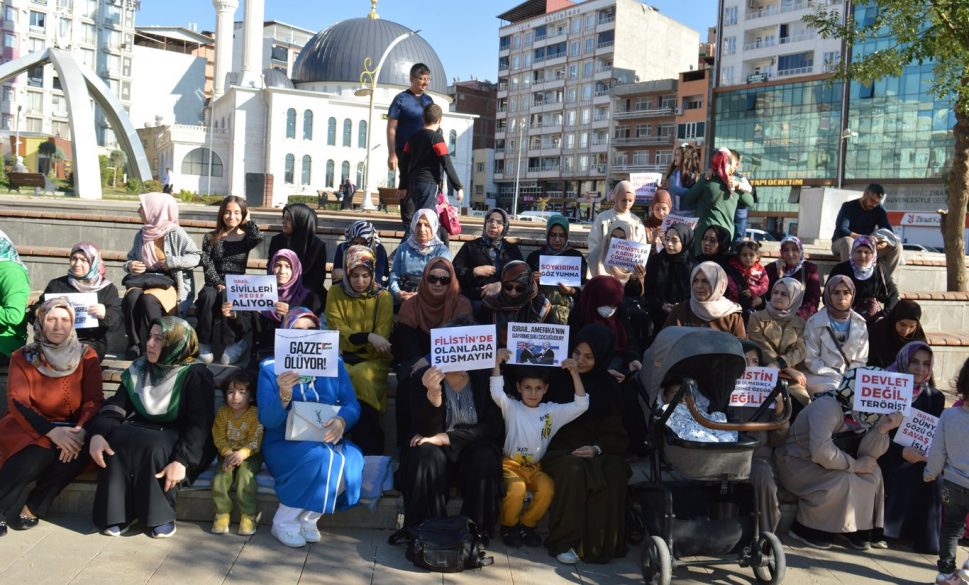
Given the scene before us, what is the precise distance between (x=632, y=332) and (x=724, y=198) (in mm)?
2794

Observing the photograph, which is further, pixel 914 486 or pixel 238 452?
pixel 914 486

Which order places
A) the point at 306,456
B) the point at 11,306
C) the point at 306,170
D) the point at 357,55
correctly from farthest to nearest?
the point at 357,55 → the point at 306,170 → the point at 11,306 → the point at 306,456

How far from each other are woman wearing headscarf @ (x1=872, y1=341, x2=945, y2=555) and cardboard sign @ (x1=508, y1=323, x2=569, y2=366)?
2380 mm

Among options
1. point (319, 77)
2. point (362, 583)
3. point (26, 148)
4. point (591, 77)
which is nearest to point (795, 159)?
point (591, 77)

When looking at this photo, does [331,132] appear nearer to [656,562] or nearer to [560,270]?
[560,270]

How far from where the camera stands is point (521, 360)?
17.9ft

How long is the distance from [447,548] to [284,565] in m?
0.96

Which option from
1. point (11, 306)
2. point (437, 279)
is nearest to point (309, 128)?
point (11, 306)

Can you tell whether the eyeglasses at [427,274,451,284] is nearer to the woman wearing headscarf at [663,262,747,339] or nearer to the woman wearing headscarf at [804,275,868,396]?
the woman wearing headscarf at [663,262,747,339]

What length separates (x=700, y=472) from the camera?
4688mm

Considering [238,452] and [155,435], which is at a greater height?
[155,435]

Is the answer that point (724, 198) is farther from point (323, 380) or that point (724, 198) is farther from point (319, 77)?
point (319, 77)

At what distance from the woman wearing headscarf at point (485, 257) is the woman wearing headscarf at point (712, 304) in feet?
6.62

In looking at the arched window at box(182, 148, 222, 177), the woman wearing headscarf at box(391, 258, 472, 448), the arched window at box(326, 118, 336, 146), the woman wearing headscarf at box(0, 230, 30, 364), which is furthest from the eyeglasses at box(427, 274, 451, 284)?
the arched window at box(182, 148, 222, 177)
